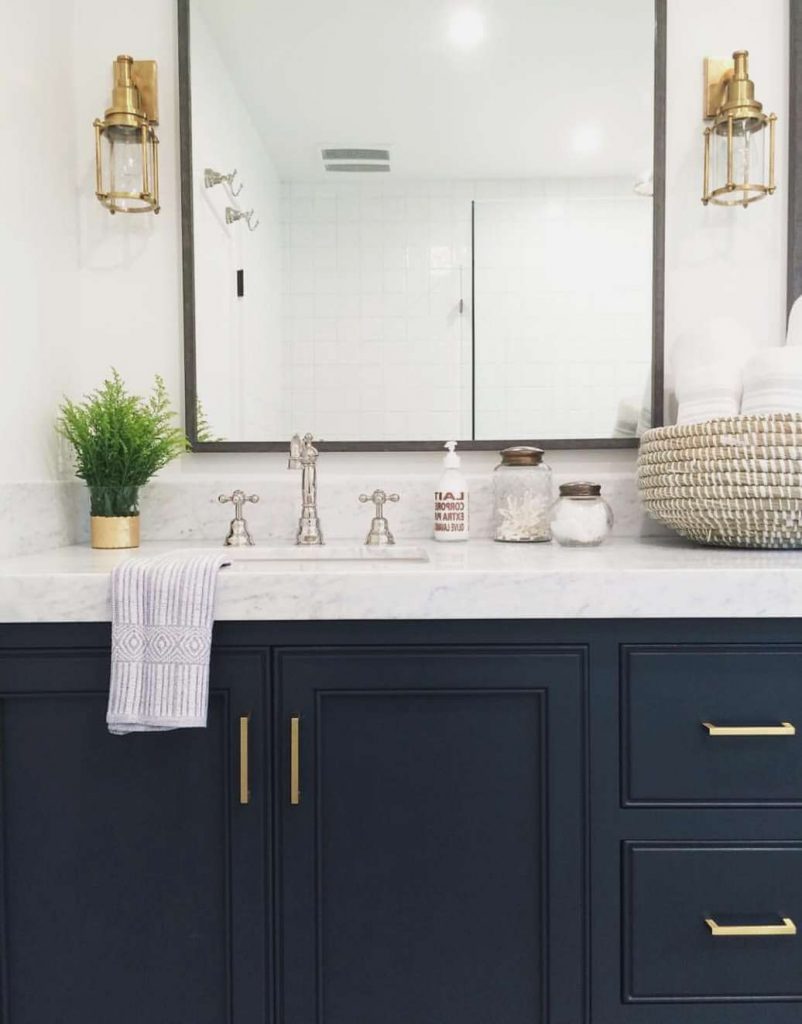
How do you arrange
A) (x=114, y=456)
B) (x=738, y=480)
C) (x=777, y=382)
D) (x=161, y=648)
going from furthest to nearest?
(x=114, y=456), (x=777, y=382), (x=738, y=480), (x=161, y=648)

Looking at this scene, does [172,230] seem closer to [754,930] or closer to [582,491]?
[582,491]

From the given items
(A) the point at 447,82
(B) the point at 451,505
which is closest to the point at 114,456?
(B) the point at 451,505

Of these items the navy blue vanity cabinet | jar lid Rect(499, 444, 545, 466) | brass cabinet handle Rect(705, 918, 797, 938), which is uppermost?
jar lid Rect(499, 444, 545, 466)

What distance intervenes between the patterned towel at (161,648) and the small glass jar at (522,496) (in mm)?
655

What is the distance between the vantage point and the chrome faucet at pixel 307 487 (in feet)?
4.86

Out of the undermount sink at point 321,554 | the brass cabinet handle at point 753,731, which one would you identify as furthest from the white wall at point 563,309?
the brass cabinet handle at point 753,731

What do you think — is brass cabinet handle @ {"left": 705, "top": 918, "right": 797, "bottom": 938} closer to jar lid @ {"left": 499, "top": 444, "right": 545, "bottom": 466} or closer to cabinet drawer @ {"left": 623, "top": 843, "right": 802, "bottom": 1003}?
cabinet drawer @ {"left": 623, "top": 843, "right": 802, "bottom": 1003}

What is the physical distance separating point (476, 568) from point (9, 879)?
0.78 m

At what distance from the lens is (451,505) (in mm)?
→ 1465

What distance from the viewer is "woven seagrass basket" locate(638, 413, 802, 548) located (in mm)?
1142

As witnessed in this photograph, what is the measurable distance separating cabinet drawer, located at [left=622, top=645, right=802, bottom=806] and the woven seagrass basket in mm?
216

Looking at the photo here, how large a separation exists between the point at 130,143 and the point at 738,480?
132cm

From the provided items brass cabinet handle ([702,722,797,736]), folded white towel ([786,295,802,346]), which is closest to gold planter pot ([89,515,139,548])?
brass cabinet handle ([702,722,797,736])

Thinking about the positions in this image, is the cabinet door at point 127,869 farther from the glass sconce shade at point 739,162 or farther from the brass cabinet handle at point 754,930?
the glass sconce shade at point 739,162
